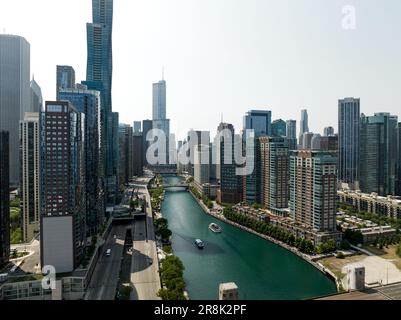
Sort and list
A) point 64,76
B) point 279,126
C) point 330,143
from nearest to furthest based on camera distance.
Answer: point 64,76, point 330,143, point 279,126

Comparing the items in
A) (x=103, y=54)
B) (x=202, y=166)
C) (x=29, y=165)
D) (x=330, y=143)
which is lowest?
(x=202, y=166)

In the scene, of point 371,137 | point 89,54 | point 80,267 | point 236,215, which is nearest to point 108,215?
point 236,215

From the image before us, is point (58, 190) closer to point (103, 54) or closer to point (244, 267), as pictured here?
point (244, 267)

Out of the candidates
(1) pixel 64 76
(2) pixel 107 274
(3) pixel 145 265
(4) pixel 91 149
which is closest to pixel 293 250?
(3) pixel 145 265

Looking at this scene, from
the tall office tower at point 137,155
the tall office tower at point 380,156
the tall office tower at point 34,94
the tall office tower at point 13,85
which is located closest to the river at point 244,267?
the tall office tower at point 380,156

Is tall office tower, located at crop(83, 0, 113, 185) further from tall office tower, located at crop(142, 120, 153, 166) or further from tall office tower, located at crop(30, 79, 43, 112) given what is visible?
tall office tower, located at crop(142, 120, 153, 166)

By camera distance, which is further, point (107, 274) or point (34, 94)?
point (34, 94)

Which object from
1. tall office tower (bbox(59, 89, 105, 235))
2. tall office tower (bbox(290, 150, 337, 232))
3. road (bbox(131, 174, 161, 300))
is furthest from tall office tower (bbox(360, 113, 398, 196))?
tall office tower (bbox(59, 89, 105, 235))
